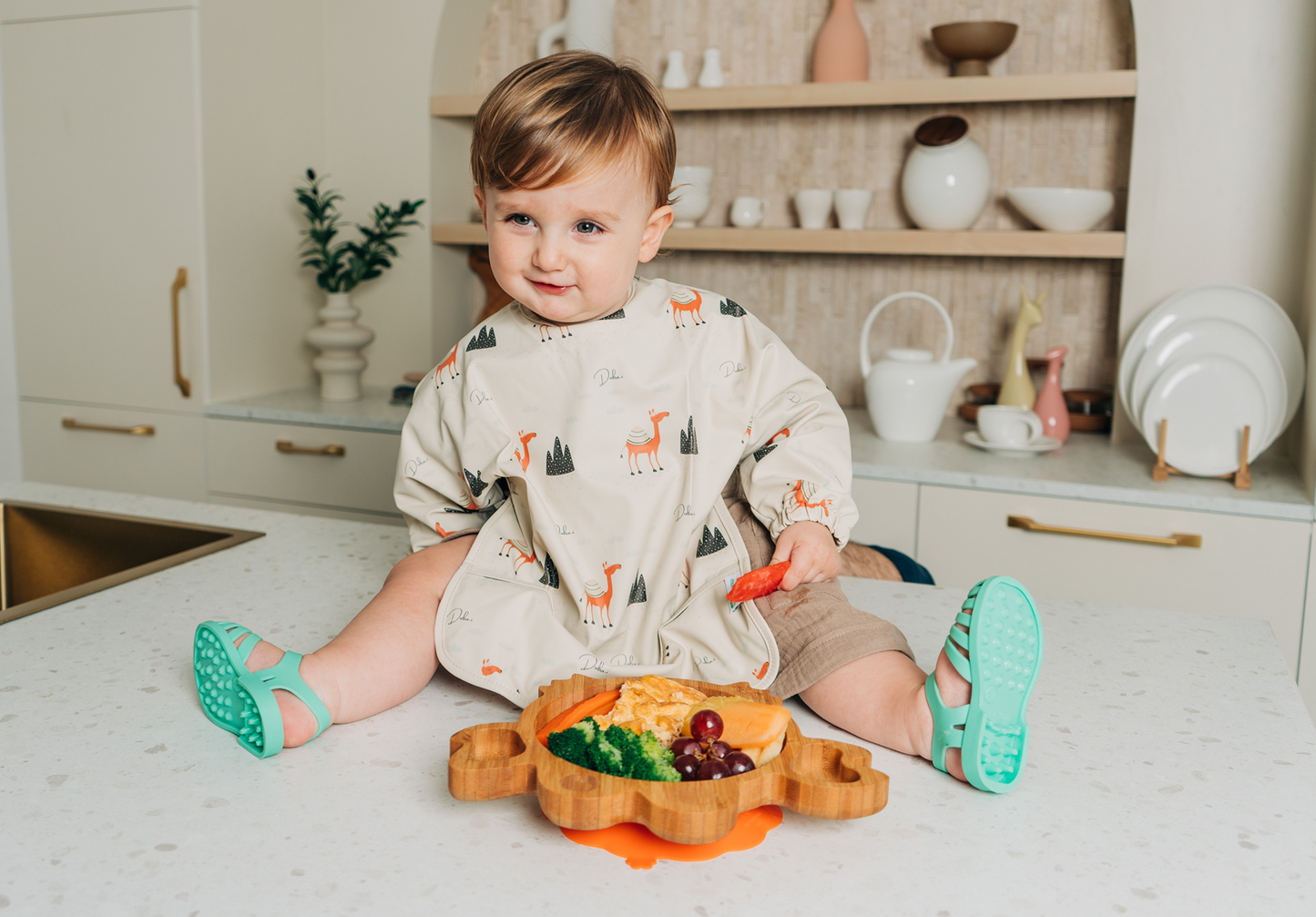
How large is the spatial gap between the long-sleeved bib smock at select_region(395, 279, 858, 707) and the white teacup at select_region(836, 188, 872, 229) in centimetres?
144

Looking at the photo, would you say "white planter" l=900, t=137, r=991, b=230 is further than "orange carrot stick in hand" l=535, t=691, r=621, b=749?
Yes

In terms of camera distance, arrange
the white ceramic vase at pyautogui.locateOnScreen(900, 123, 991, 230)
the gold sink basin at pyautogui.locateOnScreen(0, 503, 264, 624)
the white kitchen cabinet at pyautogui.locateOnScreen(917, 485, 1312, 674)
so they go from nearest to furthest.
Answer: the gold sink basin at pyautogui.locateOnScreen(0, 503, 264, 624) < the white kitchen cabinet at pyautogui.locateOnScreen(917, 485, 1312, 674) < the white ceramic vase at pyautogui.locateOnScreen(900, 123, 991, 230)

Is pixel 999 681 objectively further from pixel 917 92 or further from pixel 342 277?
pixel 342 277

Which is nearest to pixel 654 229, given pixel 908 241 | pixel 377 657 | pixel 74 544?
pixel 377 657

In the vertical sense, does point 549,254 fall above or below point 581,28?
below

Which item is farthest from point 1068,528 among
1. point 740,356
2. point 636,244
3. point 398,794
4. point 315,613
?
point 398,794

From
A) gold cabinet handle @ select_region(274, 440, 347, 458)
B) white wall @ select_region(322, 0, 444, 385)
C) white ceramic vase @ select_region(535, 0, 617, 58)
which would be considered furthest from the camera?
white wall @ select_region(322, 0, 444, 385)

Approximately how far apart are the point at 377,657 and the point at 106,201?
2.24m

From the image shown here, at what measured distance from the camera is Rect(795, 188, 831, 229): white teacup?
2.46 metres

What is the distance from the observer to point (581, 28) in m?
2.66

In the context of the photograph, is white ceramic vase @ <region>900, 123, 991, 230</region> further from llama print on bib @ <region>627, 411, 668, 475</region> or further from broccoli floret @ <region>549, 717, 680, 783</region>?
broccoli floret @ <region>549, 717, 680, 783</region>

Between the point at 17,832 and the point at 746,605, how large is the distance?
586 millimetres

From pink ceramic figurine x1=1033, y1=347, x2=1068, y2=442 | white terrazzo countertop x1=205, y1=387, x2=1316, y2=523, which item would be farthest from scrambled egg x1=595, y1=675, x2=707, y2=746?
pink ceramic figurine x1=1033, y1=347, x2=1068, y2=442

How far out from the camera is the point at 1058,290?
2523mm
